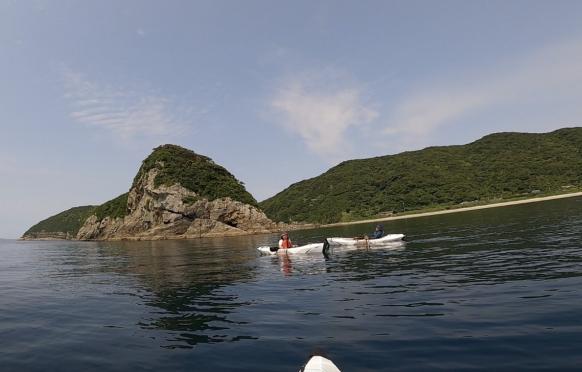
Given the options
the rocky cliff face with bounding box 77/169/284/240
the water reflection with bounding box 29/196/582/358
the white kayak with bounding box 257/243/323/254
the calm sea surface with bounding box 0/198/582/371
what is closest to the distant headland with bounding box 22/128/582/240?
the rocky cliff face with bounding box 77/169/284/240

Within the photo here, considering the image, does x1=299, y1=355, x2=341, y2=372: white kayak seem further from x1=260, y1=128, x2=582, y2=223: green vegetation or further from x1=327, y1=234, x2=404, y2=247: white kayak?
x1=260, y1=128, x2=582, y2=223: green vegetation

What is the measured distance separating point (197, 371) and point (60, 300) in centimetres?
1653

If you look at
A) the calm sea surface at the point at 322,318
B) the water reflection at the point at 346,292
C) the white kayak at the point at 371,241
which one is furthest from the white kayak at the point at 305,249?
the calm sea surface at the point at 322,318

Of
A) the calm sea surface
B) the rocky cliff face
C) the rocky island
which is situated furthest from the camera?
the rocky island

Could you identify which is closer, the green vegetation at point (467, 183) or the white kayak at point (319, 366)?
the white kayak at point (319, 366)

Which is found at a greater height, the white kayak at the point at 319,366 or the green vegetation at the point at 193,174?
the green vegetation at the point at 193,174

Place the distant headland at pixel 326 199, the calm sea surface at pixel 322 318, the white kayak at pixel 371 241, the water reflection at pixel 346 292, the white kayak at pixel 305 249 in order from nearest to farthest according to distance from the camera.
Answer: the calm sea surface at pixel 322 318
the water reflection at pixel 346 292
the white kayak at pixel 305 249
the white kayak at pixel 371 241
the distant headland at pixel 326 199

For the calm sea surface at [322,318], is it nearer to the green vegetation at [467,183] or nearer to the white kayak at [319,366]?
the white kayak at [319,366]

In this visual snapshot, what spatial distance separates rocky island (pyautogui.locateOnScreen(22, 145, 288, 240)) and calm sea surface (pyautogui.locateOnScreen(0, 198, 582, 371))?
3468 inches

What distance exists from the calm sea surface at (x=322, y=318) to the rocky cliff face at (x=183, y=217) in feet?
286

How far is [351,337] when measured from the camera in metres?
12.8

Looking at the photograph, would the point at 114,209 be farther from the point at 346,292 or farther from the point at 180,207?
the point at 346,292

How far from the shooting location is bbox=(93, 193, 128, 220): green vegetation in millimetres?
141000

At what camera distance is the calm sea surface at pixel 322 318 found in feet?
36.6
